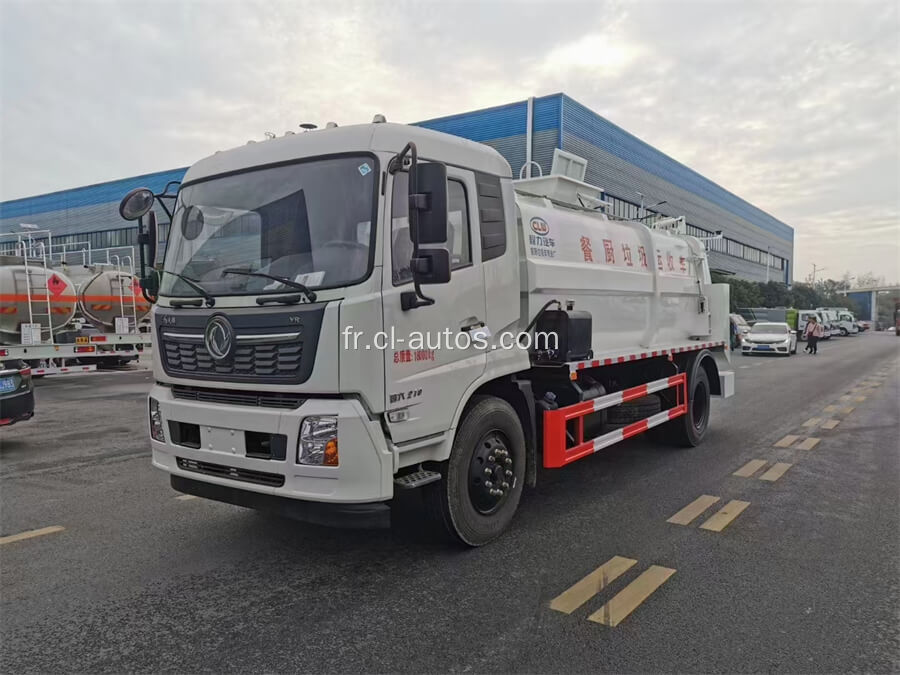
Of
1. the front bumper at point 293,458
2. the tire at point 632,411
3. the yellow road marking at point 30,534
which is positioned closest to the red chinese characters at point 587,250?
the tire at point 632,411

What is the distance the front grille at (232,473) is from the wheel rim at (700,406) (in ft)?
19.3

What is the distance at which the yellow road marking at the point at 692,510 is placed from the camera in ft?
16.2

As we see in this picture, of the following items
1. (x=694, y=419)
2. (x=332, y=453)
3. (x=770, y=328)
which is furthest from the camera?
(x=770, y=328)

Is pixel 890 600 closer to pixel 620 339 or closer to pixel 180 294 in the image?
pixel 620 339

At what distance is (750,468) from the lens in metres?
6.65

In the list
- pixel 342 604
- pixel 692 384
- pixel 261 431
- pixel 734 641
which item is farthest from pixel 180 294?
pixel 692 384

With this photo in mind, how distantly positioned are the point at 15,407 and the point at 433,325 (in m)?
6.25

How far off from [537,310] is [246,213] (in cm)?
236

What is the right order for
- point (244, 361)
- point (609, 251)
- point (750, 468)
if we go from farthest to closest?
1. point (750, 468)
2. point (609, 251)
3. point (244, 361)

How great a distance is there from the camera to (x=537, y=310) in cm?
505

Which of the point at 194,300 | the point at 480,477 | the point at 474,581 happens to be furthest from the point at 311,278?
the point at 474,581

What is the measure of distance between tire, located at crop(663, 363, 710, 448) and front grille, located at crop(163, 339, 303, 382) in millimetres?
5569

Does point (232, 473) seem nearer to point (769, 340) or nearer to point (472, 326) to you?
point (472, 326)

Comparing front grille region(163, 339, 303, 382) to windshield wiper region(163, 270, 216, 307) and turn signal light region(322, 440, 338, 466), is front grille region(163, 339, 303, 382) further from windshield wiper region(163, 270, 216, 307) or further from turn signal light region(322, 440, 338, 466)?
turn signal light region(322, 440, 338, 466)
